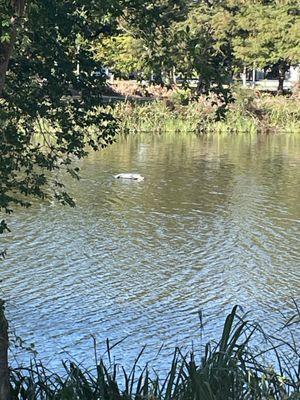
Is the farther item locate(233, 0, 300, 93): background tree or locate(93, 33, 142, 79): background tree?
locate(233, 0, 300, 93): background tree

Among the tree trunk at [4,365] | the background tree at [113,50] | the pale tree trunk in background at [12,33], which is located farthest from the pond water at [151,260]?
the pale tree trunk in background at [12,33]

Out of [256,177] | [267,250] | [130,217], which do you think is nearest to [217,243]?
[267,250]

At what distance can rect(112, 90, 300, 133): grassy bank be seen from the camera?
26.5 m

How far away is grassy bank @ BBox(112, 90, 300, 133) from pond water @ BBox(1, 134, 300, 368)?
8.26 m

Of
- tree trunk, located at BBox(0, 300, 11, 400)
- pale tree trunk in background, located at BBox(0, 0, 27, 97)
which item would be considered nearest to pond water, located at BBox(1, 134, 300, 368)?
tree trunk, located at BBox(0, 300, 11, 400)

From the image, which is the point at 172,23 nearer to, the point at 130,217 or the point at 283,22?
the point at 130,217

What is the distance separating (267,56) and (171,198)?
2129 cm

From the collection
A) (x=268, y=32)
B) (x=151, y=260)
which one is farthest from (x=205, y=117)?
(x=151, y=260)

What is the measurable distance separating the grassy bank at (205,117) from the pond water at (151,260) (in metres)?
8.26

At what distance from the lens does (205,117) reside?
25.8 meters

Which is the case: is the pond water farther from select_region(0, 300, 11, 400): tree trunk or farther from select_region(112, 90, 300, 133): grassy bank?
select_region(112, 90, 300, 133): grassy bank

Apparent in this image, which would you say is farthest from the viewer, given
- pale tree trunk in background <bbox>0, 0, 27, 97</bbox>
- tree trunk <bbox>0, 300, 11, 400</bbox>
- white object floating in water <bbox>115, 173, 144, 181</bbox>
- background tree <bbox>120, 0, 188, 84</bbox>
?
white object floating in water <bbox>115, 173, 144, 181</bbox>

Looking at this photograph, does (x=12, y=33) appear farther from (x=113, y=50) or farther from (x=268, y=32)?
(x=268, y=32)

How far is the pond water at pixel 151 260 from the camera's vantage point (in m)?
7.67
